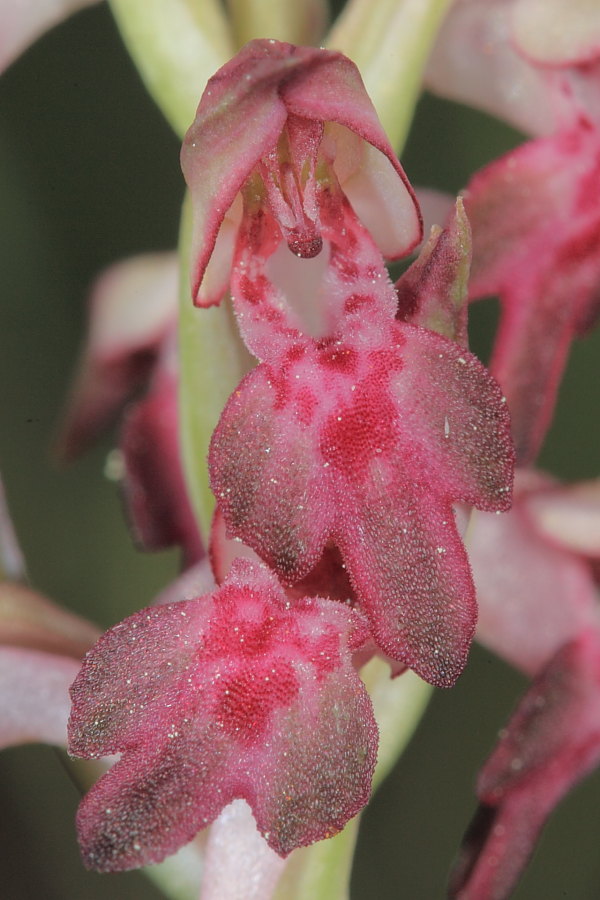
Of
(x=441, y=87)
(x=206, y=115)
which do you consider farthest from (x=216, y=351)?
(x=441, y=87)

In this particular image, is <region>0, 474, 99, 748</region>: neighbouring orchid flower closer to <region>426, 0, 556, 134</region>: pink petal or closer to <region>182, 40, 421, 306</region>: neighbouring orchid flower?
<region>182, 40, 421, 306</region>: neighbouring orchid flower

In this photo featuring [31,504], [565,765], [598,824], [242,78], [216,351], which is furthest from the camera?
[31,504]

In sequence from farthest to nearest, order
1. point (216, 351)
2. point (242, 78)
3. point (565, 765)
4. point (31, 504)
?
1. point (31, 504)
2. point (565, 765)
3. point (216, 351)
4. point (242, 78)

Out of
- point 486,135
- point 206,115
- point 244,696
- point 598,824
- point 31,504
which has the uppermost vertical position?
point 206,115

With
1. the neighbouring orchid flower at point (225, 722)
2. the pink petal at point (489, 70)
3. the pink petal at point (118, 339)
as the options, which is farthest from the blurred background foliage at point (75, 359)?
the neighbouring orchid flower at point (225, 722)

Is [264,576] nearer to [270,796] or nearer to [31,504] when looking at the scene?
[270,796]

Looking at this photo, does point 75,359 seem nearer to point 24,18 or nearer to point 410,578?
point 24,18

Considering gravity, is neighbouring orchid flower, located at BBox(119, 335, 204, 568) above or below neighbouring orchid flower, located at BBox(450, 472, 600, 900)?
above

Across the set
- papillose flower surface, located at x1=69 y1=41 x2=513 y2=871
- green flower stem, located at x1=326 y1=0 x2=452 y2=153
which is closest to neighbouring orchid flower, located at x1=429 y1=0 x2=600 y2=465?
green flower stem, located at x1=326 y1=0 x2=452 y2=153
